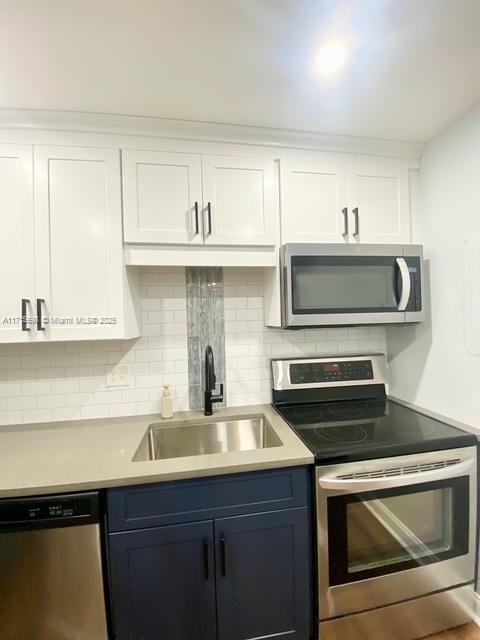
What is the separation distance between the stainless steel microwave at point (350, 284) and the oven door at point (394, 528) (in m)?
0.68

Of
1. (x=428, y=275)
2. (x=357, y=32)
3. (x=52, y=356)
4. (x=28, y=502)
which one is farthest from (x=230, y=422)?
(x=357, y=32)

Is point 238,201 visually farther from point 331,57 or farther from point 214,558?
point 214,558

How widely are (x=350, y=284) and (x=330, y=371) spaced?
0.60 metres

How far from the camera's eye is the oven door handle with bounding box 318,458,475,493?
4.01 ft

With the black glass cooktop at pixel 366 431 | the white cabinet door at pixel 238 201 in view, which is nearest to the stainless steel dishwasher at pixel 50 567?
the black glass cooktop at pixel 366 431

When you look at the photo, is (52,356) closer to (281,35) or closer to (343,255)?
(343,255)

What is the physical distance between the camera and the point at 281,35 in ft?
3.31

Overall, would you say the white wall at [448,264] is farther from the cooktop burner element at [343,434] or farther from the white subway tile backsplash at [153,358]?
the cooktop burner element at [343,434]

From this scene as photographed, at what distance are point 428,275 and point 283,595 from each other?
1.70 m

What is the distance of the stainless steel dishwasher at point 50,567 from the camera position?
1081mm

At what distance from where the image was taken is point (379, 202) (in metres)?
1.68

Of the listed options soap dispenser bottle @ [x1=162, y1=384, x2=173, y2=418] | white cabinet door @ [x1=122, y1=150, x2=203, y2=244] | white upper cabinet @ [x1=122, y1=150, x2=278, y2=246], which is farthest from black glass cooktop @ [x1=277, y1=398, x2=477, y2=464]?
white cabinet door @ [x1=122, y1=150, x2=203, y2=244]

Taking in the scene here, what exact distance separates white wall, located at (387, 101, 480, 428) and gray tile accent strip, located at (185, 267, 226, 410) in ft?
3.90

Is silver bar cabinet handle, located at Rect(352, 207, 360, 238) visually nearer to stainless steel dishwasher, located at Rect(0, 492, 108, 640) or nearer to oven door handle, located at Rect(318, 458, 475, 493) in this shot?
oven door handle, located at Rect(318, 458, 475, 493)
